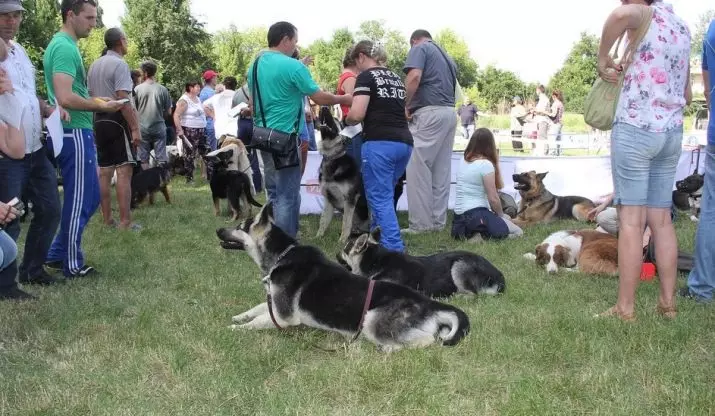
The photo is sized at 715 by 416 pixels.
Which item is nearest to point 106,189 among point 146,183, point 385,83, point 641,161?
point 146,183

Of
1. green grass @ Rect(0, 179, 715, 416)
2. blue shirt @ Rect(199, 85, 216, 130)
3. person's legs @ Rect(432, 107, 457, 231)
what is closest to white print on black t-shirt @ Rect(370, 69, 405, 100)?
person's legs @ Rect(432, 107, 457, 231)

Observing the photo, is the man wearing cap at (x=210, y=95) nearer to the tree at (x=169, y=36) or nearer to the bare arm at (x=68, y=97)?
the bare arm at (x=68, y=97)

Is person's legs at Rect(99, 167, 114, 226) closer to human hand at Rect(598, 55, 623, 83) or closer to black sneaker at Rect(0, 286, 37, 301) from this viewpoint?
black sneaker at Rect(0, 286, 37, 301)

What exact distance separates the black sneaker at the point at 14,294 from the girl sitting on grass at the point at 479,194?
15.3 ft

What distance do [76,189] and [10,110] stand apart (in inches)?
54.2

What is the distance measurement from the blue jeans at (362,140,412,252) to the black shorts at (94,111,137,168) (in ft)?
10.1

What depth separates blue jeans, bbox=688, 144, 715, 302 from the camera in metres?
4.51

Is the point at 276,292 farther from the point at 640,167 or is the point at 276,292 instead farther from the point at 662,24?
the point at 662,24

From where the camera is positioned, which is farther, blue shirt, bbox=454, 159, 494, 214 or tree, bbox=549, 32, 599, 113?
tree, bbox=549, 32, 599, 113

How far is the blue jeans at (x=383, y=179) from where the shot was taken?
596cm

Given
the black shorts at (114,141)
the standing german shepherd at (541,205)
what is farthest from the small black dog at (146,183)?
the standing german shepherd at (541,205)

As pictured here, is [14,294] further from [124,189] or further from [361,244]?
[124,189]

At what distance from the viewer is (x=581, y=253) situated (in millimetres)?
5668

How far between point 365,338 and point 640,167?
209cm
